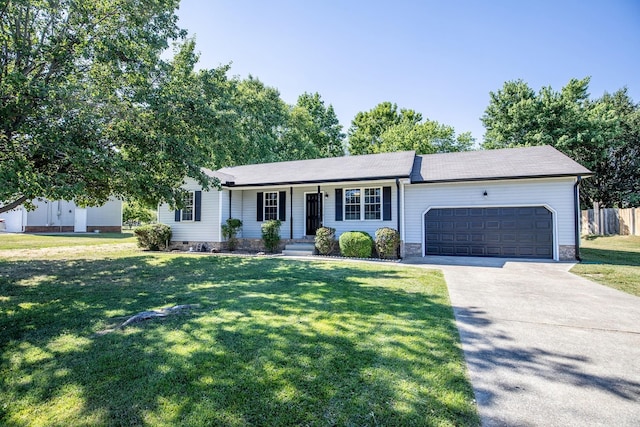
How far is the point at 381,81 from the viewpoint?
63.6 feet

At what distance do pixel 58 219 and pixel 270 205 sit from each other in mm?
22247

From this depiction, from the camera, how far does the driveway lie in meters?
2.32

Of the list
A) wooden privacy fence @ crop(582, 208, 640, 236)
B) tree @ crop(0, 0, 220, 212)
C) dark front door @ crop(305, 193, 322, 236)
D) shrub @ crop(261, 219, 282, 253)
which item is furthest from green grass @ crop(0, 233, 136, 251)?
wooden privacy fence @ crop(582, 208, 640, 236)

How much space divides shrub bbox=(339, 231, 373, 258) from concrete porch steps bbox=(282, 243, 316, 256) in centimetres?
159

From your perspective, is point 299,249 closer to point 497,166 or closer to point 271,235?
point 271,235

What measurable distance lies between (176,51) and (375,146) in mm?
23955

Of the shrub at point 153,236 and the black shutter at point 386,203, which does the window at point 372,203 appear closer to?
the black shutter at point 386,203

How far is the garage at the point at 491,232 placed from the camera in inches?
433

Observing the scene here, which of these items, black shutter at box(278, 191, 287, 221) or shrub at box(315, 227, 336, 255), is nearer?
shrub at box(315, 227, 336, 255)

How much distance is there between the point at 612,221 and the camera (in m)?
19.7

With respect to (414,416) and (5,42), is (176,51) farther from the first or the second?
(414,416)

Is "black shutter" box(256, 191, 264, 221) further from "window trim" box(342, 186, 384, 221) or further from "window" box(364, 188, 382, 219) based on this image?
"window" box(364, 188, 382, 219)

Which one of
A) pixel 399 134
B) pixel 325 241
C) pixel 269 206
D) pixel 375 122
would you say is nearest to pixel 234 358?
pixel 325 241

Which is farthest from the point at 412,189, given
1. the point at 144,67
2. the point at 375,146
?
the point at 375,146
